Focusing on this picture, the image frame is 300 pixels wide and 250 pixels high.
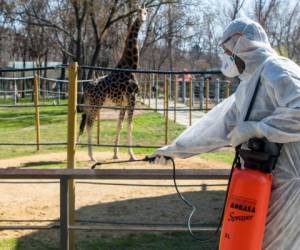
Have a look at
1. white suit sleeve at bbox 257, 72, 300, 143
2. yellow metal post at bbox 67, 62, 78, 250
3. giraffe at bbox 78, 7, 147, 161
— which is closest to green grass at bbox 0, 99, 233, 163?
giraffe at bbox 78, 7, 147, 161

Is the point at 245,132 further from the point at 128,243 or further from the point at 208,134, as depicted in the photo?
the point at 128,243

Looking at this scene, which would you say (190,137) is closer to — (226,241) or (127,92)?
(226,241)

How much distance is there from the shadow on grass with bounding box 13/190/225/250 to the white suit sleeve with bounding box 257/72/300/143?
84.2 inches

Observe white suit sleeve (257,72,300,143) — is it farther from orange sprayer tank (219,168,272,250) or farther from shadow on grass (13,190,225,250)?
shadow on grass (13,190,225,250)

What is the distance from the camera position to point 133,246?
491 cm

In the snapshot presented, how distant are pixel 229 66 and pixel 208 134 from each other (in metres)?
0.39

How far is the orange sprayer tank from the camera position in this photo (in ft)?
7.72

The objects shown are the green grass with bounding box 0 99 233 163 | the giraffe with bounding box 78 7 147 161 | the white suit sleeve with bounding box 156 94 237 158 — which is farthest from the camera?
the green grass with bounding box 0 99 233 163

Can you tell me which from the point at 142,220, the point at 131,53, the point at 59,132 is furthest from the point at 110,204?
the point at 59,132

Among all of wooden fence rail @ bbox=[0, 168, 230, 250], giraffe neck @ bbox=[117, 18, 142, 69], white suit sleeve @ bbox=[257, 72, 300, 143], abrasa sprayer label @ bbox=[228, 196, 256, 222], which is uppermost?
giraffe neck @ bbox=[117, 18, 142, 69]

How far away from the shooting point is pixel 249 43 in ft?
8.06

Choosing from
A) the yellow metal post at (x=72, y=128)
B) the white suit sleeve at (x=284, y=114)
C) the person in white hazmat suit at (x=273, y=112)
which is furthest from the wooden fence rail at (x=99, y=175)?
the white suit sleeve at (x=284, y=114)

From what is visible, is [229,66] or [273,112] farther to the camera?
[229,66]

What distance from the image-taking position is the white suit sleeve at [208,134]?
2.82m
